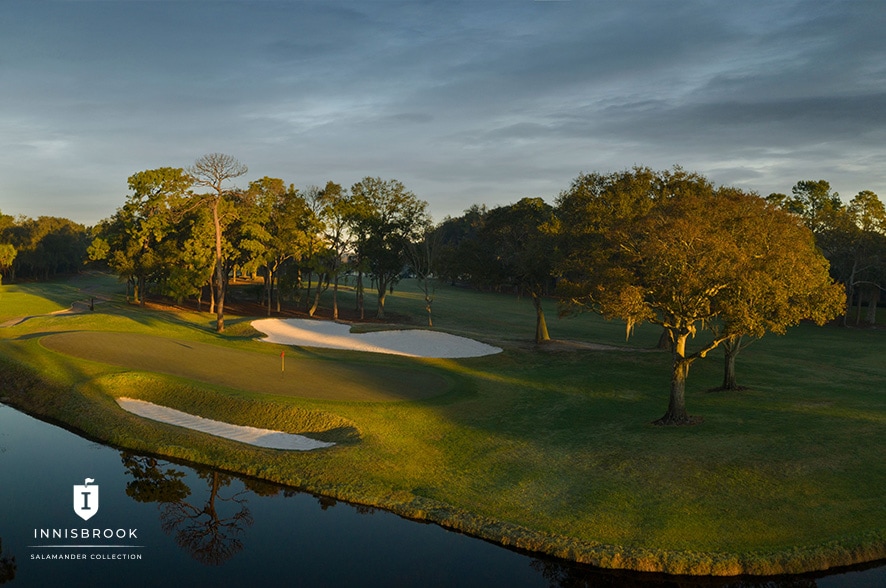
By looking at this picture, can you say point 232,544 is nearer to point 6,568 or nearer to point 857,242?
point 6,568

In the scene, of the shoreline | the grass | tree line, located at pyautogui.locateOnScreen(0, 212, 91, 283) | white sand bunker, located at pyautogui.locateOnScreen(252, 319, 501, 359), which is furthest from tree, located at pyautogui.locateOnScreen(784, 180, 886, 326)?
tree line, located at pyautogui.locateOnScreen(0, 212, 91, 283)

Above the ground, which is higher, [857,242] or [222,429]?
[857,242]

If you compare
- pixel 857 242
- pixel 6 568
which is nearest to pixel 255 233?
pixel 6 568

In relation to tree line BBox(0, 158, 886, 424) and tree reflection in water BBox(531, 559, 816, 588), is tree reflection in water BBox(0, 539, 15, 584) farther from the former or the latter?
tree line BBox(0, 158, 886, 424)

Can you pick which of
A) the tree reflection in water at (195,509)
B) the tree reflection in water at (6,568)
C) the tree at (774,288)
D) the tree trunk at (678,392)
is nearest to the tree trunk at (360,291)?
the tree trunk at (678,392)

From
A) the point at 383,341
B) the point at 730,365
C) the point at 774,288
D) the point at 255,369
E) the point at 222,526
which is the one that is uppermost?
the point at 774,288

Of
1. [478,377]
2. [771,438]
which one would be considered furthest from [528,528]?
[478,377]
